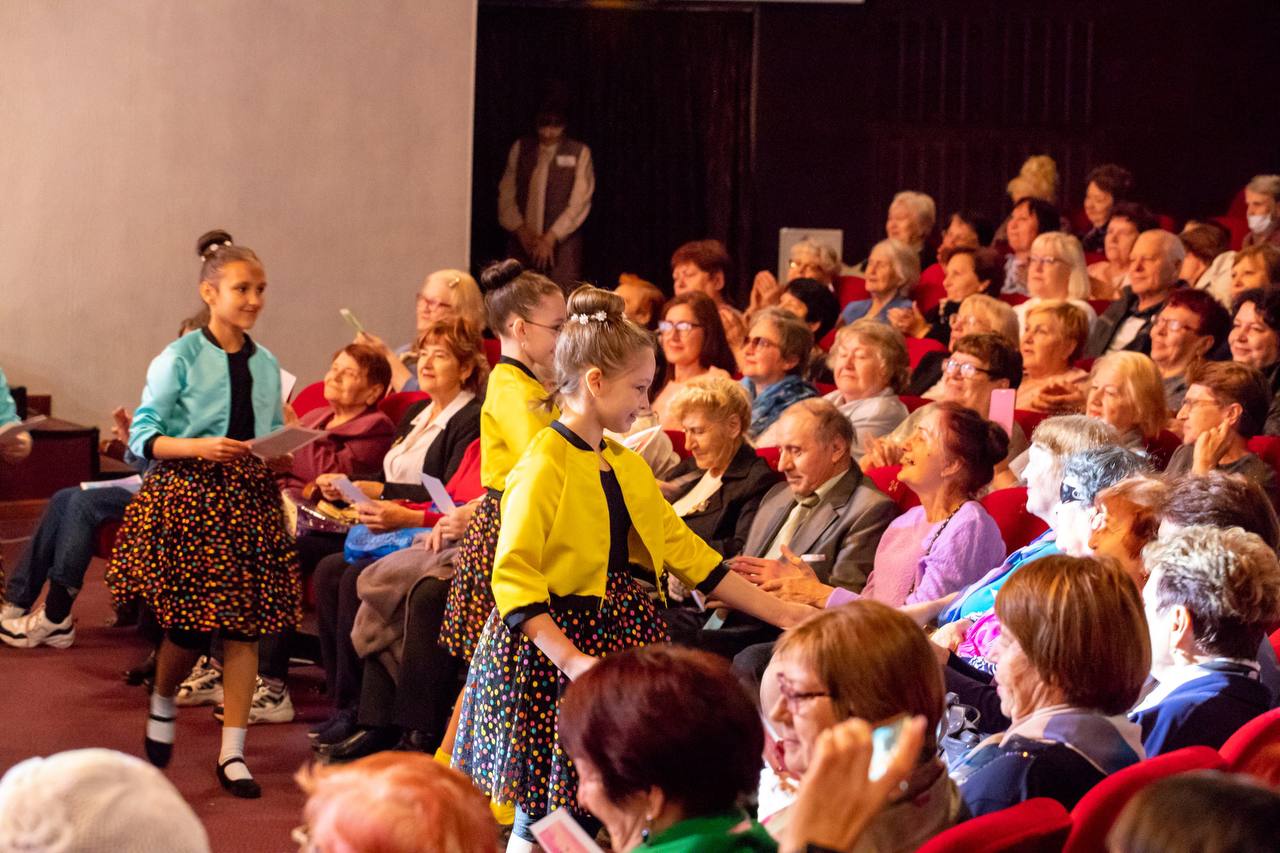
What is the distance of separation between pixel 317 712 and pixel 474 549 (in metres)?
1.45

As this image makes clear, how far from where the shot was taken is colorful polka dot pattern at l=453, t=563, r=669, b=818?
281 centimetres

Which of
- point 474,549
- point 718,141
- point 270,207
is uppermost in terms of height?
point 718,141

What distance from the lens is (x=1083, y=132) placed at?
971 cm

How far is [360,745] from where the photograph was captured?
4160mm

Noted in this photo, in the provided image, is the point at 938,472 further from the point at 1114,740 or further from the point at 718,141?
the point at 718,141

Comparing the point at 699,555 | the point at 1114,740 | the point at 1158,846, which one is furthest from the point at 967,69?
the point at 1158,846

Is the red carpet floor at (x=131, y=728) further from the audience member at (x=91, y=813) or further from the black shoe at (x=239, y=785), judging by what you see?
the audience member at (x=91, y=813)

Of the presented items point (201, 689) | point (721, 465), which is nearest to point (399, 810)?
point (721, 465)

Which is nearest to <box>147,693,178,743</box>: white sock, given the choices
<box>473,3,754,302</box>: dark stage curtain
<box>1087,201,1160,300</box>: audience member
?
<box>1087,201,1160,300</box>: audience member

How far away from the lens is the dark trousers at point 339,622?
4383 mm

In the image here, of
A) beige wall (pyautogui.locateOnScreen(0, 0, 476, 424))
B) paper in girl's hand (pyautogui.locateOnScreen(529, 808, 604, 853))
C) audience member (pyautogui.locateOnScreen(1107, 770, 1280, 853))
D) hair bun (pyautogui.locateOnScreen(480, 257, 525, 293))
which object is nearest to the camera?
audience member (pyautogui.locateOnScreen(1107, 770, 1280, 853))

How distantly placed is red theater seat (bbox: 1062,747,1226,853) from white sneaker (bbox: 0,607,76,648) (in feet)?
13.2

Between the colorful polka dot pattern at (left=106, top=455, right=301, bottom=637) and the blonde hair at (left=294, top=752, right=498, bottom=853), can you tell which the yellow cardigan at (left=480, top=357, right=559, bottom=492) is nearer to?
the colorful polka dot pattern at (left=106, top=455, right=301, bottom=637)

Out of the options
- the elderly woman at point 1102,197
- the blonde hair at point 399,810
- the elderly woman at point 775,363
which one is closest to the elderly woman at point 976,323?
the elderly woman at point 775,363
